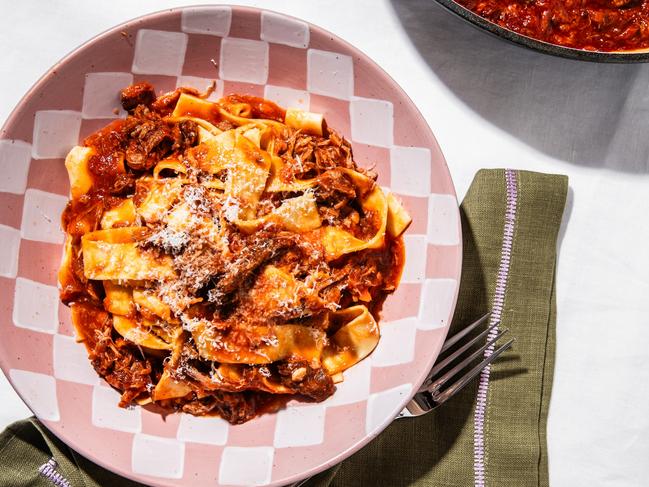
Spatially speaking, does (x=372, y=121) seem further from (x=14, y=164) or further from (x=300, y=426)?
(x=14, y=164)

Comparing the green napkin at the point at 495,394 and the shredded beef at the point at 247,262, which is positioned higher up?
the shredded beef at the point at 247,262

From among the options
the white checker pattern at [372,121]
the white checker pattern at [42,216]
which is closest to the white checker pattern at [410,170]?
the white checker pattern at [372,121]

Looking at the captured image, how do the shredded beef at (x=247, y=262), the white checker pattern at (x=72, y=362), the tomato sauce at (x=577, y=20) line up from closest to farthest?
1. the shredded beef at (x=247, y=262)
2. the white checker pattern at (x=72, y=362)
3. the tomato sauce at (x=577, y=20)

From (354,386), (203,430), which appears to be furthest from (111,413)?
(354,386)

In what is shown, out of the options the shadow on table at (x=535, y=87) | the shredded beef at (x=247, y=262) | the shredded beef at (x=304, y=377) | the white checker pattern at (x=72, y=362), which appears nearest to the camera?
the shredded beef at (x=247, y=262)

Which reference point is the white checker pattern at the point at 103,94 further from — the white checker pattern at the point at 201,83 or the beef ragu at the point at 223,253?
the white checker pattern at the point at 201,83

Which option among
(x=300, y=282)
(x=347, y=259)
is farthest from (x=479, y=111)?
(x=300, y=282)

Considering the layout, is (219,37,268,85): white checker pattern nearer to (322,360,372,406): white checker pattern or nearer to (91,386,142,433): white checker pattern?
(322,360,372,406): white checker pattern
